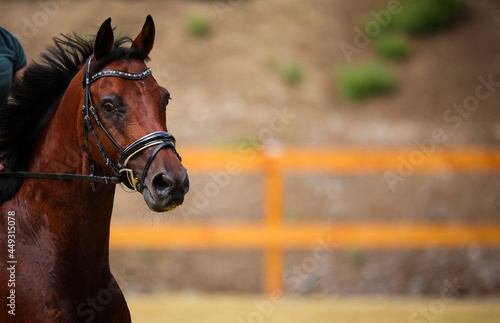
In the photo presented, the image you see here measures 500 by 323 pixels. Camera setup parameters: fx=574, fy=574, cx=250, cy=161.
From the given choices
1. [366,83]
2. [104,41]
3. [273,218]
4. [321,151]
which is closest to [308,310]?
[273,218]

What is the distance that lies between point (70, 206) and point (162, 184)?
576mm

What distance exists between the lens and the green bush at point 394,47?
46.8ft

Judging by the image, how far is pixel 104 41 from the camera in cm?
269

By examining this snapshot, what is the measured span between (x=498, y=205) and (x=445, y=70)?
528 centimetres

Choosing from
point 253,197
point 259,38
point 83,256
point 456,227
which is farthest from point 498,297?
point 259,38

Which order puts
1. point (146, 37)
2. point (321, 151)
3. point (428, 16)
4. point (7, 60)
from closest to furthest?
point (146, 37) → point (7, 60) → point (321, 151) → point (428, 16)

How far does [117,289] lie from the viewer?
2.82 metres

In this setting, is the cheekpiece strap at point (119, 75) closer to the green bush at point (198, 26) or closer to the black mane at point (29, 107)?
the black mane at point (29, 107)

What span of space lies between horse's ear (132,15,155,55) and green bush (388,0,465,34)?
43.0 ft

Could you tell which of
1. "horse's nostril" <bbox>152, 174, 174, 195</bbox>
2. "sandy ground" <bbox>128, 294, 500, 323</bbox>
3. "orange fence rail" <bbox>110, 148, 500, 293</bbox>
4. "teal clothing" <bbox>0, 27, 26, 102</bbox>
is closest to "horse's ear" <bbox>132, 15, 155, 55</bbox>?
"horse's nostril" <bbox>152, 174, 174, 195</bbox>

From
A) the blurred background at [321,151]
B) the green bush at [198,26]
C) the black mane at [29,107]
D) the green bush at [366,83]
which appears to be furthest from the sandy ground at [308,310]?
the green bush at [198,26]

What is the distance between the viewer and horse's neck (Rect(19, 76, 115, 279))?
270 centimetres

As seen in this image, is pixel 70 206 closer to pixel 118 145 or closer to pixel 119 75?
pixel 118 145

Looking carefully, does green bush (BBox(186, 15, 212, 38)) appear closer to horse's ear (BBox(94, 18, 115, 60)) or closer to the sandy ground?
the sandy ground
